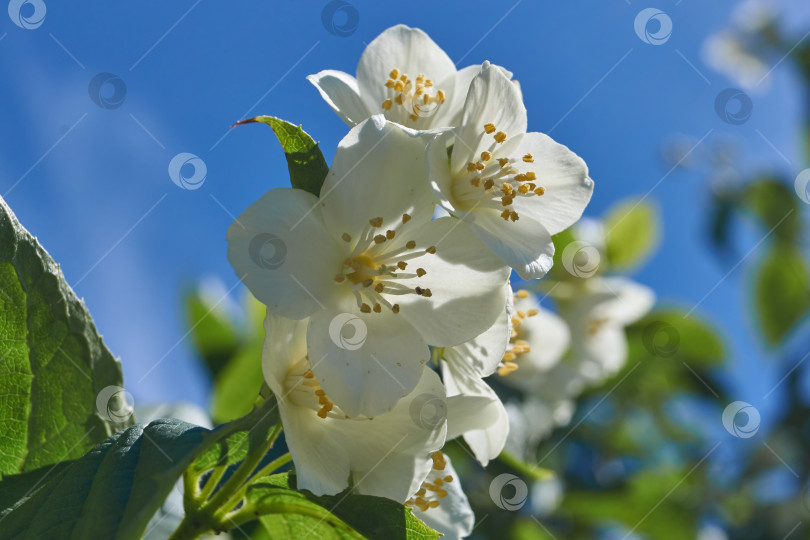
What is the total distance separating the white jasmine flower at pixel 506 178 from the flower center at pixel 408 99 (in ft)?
0.48

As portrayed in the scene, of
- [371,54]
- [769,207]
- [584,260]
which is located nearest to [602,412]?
[584,260]

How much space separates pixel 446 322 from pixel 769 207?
11.4 ft

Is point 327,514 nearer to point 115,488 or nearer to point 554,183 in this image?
point 115,488

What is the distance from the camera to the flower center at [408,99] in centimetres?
135

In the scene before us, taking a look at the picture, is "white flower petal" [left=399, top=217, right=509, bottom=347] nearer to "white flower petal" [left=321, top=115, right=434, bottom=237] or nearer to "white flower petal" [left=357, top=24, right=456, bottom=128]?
"white flower petal" [left=321, top=115, right=434, bottom=237]

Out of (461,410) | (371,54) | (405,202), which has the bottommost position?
(461,410)

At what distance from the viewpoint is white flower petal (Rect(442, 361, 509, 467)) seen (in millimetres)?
1129

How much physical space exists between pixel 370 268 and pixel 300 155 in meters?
0.22

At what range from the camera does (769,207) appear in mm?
4008

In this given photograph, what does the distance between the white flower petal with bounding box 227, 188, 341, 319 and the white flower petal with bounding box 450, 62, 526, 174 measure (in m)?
0.28

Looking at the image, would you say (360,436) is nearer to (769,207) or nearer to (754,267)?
(754,267)

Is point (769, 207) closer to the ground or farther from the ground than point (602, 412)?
farther from the ground

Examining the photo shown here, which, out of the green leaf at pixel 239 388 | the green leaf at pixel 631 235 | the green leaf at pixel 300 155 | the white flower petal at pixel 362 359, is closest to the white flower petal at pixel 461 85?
the green leaf at pixel 300 155

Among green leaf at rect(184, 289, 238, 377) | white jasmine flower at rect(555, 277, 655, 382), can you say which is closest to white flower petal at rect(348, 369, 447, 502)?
green leaf at rect(184, 289, 238, 377)
